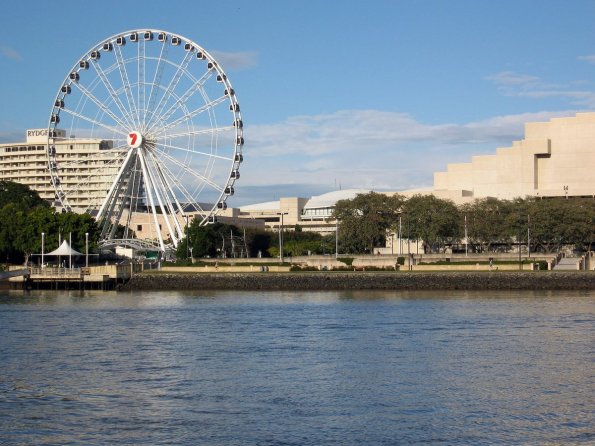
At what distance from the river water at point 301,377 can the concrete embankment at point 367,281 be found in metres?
25.3

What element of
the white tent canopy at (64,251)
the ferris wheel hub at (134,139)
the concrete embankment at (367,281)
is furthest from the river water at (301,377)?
the white tent canopy at (64,251)

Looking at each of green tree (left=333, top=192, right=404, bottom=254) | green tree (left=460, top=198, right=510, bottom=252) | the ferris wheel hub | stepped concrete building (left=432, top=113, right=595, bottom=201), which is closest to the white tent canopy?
the ferris wheel hub

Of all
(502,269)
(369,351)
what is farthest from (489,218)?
(369,351)

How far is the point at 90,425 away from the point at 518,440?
12.6 meters

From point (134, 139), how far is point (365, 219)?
127 ft

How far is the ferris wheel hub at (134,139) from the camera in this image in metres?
105

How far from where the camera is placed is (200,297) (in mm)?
88250

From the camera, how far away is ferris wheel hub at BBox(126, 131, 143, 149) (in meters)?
105

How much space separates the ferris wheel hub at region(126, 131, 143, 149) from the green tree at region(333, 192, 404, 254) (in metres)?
37.1

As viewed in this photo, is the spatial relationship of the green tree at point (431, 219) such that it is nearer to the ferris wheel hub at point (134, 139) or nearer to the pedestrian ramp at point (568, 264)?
the pedestrian ramp at point (568, 264)

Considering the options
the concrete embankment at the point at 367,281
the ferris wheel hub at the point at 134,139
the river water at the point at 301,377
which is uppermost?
the ferris wheel hub at the point at 134,139

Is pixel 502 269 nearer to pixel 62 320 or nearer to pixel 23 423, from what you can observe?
pixel 62 320

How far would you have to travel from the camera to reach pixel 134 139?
345 ft

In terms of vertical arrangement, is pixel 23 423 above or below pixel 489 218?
below
